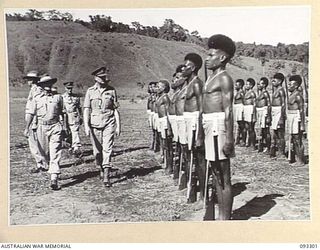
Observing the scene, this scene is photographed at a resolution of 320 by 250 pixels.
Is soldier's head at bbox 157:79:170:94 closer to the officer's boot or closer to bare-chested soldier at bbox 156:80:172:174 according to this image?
bare-chested soldier at bbox 156:80:172:174

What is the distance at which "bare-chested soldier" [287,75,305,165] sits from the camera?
1296 millimetres

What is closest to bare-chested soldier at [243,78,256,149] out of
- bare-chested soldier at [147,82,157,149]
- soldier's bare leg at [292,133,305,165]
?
soldier's bare leg at [292,133,305,165]

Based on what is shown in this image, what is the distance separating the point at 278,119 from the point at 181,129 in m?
0.25

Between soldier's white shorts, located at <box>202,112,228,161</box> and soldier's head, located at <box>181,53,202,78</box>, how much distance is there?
0.11 m

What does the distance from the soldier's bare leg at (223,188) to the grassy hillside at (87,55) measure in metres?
0.23

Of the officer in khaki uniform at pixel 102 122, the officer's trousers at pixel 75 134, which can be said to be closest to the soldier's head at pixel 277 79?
the officer in khaki uniform at pixel 102 122

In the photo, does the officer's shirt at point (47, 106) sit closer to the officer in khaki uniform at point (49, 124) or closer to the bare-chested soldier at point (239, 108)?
the officer in khaki uniform at point (49, 124)

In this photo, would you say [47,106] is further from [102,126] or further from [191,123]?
[191,123]

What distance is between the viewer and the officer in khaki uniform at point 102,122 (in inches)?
51.2

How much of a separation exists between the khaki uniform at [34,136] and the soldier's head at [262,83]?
56cm

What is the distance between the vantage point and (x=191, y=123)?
4.18 ft

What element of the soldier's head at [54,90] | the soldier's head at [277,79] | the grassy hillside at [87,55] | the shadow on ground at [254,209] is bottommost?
the shadow on ground at [254,209]

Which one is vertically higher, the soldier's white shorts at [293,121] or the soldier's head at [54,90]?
the soldier's head at [54,90]

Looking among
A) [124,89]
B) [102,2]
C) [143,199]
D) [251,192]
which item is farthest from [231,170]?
[102,2]
